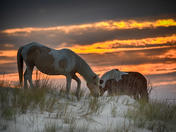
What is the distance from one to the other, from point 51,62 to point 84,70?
1250mm

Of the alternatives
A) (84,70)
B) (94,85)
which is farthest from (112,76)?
(84,70)

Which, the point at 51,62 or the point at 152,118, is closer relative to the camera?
the point at 152,118

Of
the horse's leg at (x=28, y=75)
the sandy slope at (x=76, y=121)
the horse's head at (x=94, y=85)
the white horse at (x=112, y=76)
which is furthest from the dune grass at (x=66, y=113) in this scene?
the white horse at (x=112, y=76)

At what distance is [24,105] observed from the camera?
5.61 meters

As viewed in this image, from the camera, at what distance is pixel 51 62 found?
7859 millimetres

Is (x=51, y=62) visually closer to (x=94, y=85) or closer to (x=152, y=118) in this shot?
(x=94, y=85)

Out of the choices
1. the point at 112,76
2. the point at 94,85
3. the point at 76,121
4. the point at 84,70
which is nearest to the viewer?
the point at 76,121

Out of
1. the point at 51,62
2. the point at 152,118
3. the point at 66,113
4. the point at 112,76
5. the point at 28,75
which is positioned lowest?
the point at 152,118

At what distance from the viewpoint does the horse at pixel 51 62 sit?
7.88m

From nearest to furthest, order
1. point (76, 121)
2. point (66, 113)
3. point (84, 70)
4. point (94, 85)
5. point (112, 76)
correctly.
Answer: point (76, 121)
point (66, 113)
point (84, 70)
point (94, 85)
point (112, 76)

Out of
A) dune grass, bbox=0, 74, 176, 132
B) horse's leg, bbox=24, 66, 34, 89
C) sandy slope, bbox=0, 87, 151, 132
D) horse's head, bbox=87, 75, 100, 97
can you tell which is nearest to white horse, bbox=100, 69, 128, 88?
horse's head, bbox=87, 75, 100, 97

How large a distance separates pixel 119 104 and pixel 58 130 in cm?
296

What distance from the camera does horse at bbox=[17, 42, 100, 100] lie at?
788cm

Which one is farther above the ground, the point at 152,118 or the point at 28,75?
the point at 28,75
